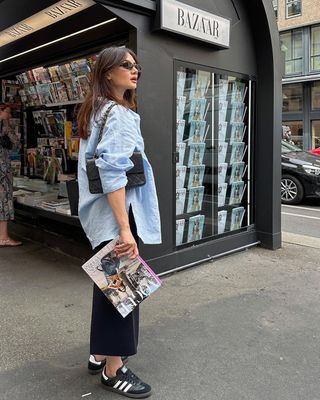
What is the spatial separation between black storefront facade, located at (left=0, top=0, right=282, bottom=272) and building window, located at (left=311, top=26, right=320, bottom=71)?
18425mm

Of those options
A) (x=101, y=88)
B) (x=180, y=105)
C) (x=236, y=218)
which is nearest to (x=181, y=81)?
(x=180, y=105)

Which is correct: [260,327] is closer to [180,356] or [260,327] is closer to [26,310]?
[180,356]

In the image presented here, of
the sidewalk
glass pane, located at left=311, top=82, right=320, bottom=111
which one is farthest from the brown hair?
glass pane, located at left=311, top=82, right=320, bottom=111

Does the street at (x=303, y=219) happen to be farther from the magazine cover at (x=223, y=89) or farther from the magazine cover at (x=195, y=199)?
the magazine cover at (x=223, y=89)

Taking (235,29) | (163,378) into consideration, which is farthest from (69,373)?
(235,29)

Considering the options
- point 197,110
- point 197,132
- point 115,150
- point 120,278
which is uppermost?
point 197,110

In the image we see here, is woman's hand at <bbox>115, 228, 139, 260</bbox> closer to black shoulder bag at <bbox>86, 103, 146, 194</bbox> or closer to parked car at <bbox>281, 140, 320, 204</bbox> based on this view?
black shoulder bag at <bbox>86, 103, 146, 194</bbox>

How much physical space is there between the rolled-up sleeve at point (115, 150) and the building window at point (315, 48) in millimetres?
21950

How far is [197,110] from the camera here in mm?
4832

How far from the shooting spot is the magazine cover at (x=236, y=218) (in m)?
5.43

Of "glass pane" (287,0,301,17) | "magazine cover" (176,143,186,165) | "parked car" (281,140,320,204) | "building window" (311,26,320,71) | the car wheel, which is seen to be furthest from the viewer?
"glass pane" (287,0,301,17)

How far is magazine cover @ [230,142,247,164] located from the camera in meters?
5.37

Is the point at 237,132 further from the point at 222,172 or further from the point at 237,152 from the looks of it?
the point at 222,172

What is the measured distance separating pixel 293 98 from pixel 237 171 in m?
19.3
